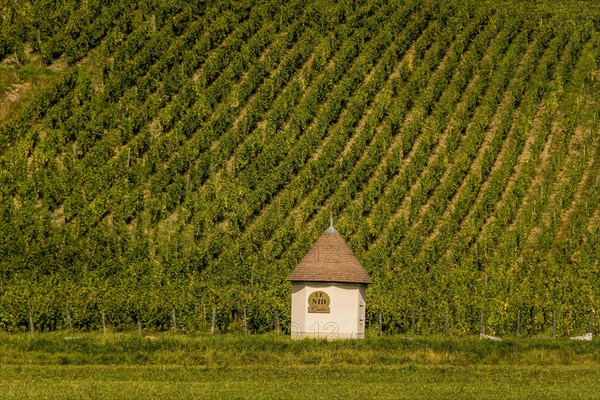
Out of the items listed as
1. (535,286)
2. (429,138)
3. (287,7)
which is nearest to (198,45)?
(287,7)

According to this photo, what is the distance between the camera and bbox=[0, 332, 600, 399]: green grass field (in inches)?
1259

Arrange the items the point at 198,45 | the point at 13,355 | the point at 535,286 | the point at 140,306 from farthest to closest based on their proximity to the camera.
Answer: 1. the point at 198,45
2. the point at 535,286
3. the point at 140,306
4. the point at 13,355

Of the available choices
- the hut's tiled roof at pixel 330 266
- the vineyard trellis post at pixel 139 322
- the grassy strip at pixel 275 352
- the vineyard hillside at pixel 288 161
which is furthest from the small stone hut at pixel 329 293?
the vineyard trellis post at pixel 139 322

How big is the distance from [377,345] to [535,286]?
604 inches

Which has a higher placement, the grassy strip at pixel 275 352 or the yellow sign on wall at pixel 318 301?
the yellow sign on wall at pixel 318 301

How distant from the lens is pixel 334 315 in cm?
4212

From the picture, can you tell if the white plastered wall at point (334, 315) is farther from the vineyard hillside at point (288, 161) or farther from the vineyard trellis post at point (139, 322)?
the vineyard trellis post at point (139, 322)

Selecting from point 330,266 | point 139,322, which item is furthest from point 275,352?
point 139,322

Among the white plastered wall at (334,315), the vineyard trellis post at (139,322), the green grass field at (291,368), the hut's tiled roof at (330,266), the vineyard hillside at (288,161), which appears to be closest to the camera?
the green grass field at (291,368)

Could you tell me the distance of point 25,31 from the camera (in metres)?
68.4

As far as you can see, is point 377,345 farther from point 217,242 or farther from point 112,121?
point 112,121

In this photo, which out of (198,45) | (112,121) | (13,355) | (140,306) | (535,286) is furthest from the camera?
(198,45)

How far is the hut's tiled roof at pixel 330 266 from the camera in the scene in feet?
138

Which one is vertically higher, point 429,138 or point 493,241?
point 429,138
